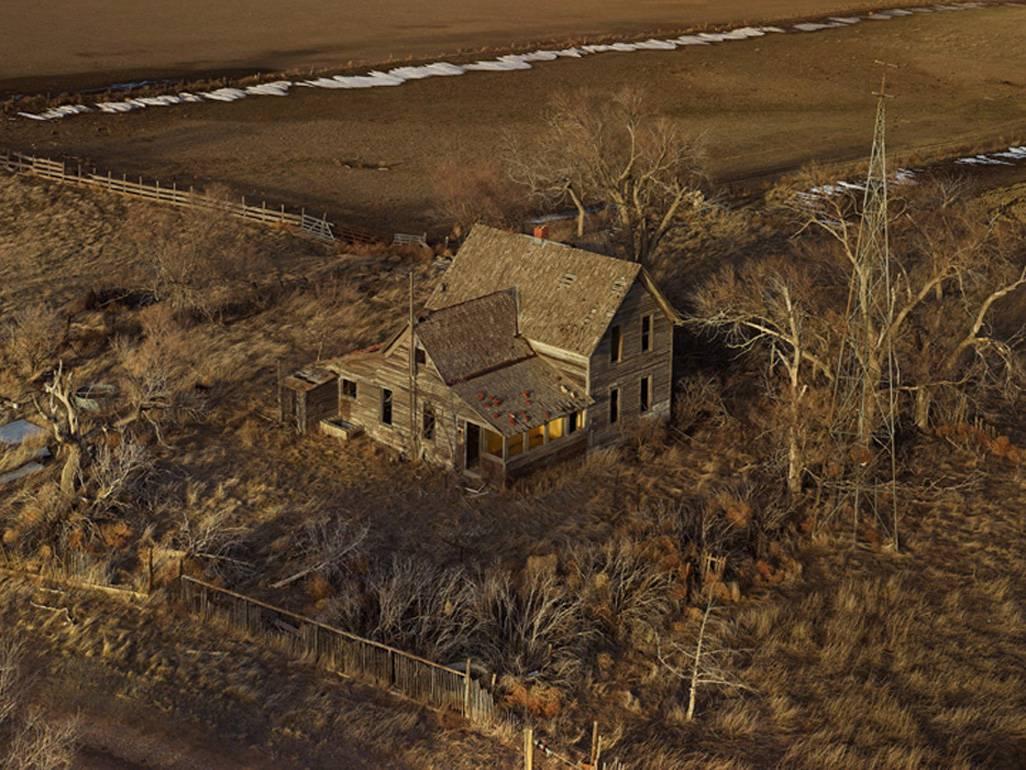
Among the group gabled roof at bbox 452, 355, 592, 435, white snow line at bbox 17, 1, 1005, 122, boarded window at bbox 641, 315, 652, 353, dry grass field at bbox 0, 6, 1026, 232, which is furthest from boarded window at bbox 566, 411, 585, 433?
white snow line at bbox 17, 1, 1005, 122

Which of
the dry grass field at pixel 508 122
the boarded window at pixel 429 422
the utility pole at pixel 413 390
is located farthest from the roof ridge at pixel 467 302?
the dry grass field at pixel 508 122

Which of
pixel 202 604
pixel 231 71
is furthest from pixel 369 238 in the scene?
pixel 231 71

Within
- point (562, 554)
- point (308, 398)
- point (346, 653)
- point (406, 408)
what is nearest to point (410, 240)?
point (308, 398)

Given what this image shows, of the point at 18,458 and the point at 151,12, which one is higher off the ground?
the point at 151,12

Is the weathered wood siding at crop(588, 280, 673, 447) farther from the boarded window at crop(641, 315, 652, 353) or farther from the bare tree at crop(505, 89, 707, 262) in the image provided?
the bare tree at crop(505, 89, 707, 262)

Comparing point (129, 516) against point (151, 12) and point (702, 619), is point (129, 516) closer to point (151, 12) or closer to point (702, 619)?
point (702, 619)

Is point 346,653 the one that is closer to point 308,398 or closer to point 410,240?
point 308,398
